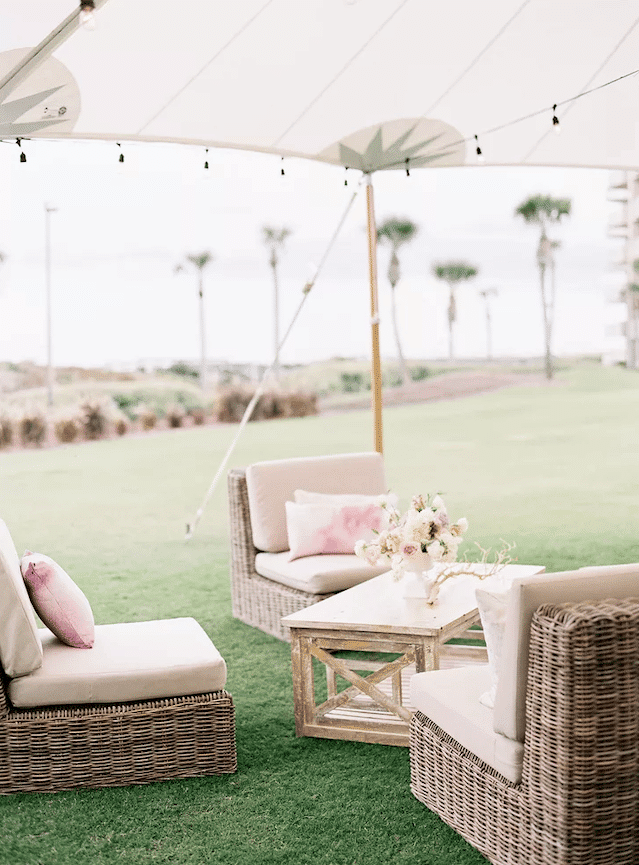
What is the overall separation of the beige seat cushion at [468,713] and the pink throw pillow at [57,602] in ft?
3.88

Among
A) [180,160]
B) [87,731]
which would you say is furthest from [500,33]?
[180,160]

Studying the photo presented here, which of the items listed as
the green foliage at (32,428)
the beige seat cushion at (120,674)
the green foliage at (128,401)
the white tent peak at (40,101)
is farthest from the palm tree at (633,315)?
the beige seat cushion at (120,674)

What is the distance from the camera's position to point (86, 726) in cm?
303

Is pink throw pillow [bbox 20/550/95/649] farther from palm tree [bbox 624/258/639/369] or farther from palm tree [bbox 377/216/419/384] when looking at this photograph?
palm tree [bbox 624/258/639/369]

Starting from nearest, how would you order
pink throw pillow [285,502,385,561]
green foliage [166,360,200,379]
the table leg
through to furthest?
the table leg
pink throw pillow [285,502,385,561]
green foliage [166,360,200,379]

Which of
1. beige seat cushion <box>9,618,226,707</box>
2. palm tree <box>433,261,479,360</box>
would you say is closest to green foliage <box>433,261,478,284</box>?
palm tree <box>433,261,479,360</box>

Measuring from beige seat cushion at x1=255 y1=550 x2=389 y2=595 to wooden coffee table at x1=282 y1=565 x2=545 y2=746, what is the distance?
678 millimetres

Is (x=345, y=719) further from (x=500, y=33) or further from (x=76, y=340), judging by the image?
(x=76, y=340)

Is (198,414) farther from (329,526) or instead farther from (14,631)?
(14,631)

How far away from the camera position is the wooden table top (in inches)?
135

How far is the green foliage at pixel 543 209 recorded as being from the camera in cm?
1638

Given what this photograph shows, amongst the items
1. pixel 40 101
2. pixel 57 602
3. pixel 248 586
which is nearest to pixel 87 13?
pixel 40 101

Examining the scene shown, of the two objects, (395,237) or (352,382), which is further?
(395,237)

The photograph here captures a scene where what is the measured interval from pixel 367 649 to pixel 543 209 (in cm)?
1434
